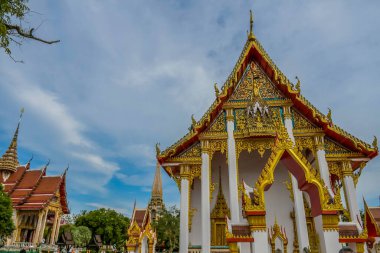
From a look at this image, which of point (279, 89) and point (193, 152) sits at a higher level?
point (279, 89)

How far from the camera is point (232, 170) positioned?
918 cm

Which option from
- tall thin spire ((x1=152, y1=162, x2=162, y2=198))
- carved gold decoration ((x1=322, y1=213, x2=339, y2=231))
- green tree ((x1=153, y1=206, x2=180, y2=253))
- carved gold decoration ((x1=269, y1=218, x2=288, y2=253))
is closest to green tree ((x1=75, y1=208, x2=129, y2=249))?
green tree ((x1=153, y1=206, x2=180, y2=253))

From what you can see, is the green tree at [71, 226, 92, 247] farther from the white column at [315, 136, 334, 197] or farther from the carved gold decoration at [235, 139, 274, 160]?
the white column at [315, 136, 334, 197]

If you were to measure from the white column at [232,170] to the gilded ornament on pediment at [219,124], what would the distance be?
0.19m

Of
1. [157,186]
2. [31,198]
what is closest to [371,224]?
[31,198]

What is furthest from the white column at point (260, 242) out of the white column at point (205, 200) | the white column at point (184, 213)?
the white column at point (184, 213)

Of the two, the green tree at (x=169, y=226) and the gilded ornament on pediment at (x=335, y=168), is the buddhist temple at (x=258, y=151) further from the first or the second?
the green tree at (x=169, y=226)

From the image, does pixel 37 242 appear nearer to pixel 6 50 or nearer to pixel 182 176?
pixel 182 176

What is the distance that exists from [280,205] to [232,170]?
308 cm

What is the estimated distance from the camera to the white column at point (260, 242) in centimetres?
471

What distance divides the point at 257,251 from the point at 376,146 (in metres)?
6.79

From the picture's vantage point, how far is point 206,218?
28.3 ft

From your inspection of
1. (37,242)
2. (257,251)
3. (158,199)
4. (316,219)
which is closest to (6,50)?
(257,251)

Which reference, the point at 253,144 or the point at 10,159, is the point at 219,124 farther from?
A: the point at 10,159
